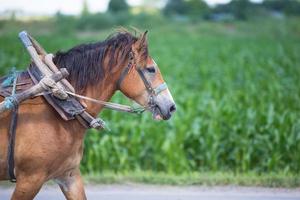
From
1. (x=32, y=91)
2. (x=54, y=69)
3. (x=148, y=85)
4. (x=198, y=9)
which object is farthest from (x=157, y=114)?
(x=198, y=9)

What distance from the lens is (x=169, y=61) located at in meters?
23.4

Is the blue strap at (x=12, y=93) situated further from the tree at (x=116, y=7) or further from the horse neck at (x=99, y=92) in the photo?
the tree at (x=116, y=7)

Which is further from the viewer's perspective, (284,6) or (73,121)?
(284,6)

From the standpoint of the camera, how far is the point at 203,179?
25.2 feet

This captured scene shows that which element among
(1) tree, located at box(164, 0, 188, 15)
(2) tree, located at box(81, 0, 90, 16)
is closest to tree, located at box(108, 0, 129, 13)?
(2) tree, located at box(81, 0, 90, 16)

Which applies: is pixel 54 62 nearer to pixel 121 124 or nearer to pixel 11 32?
pixel 121 124

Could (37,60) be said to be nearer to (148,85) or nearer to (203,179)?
(148,85)

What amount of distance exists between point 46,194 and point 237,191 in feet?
8.18

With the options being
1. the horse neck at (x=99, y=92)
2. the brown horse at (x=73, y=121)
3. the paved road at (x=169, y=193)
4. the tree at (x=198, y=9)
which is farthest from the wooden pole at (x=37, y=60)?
the tree at (x=198, y=9)

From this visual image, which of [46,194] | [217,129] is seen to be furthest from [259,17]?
[46,194]

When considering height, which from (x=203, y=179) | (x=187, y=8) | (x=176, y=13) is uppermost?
(x=203, y=179)

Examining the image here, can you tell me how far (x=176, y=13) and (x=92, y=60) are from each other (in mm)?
56198

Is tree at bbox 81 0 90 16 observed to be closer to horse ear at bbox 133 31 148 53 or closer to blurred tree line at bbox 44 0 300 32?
blurred tree line at bbox 44 0 300 32

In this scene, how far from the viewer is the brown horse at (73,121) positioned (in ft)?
14.9
